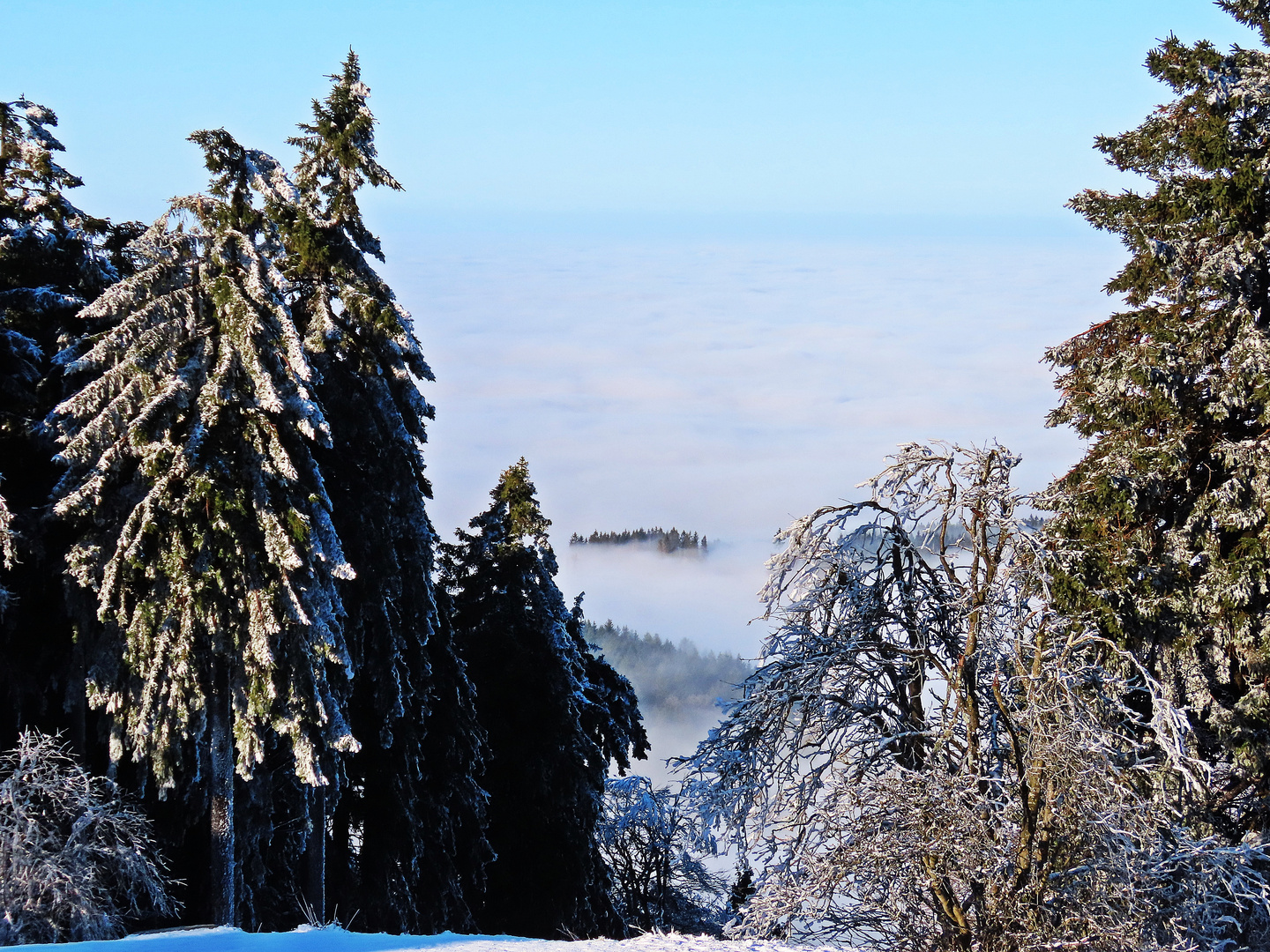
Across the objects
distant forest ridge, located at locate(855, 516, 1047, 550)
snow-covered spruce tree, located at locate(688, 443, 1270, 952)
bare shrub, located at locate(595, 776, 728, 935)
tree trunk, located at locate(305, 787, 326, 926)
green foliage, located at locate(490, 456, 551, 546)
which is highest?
green foliage, located at locate(490, 456, 551, 546)

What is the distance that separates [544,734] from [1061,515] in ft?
44.1

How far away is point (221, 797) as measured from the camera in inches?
741

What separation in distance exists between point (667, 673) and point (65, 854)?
6922 inches

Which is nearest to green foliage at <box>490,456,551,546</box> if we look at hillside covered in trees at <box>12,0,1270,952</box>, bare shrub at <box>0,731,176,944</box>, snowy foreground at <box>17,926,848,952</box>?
hillside covered in trees at <box>12,0,1270,952</box>

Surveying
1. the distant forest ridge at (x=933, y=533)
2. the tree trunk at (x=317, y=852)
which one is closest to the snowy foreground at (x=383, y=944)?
the distant forest ridge at (x=933, y=533)

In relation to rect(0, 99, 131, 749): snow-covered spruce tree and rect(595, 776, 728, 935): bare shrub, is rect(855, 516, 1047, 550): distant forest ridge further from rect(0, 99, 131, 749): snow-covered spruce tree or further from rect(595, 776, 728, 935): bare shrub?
rect(0, 99, 131, 749): snow-covered spruce tree

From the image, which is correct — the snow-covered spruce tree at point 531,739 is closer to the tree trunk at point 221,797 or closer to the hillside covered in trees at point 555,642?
the hillside covered in trees at point 555,642

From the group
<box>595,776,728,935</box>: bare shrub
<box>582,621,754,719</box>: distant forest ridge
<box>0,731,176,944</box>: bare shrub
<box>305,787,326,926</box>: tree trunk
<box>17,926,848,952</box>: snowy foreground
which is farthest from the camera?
<box>582,621,754,719</box>: distant forest ridge

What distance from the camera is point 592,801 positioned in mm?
26438

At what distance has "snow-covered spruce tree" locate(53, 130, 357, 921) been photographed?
1764 cm

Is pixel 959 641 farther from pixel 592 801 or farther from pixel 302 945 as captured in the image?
pixel 592 801

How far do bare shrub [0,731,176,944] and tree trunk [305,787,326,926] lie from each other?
2713 mm

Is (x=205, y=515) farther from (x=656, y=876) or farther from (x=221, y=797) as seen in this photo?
(x=656, y=876)

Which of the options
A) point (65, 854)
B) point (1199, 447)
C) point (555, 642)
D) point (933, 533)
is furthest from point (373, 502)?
point (1199, 447)
